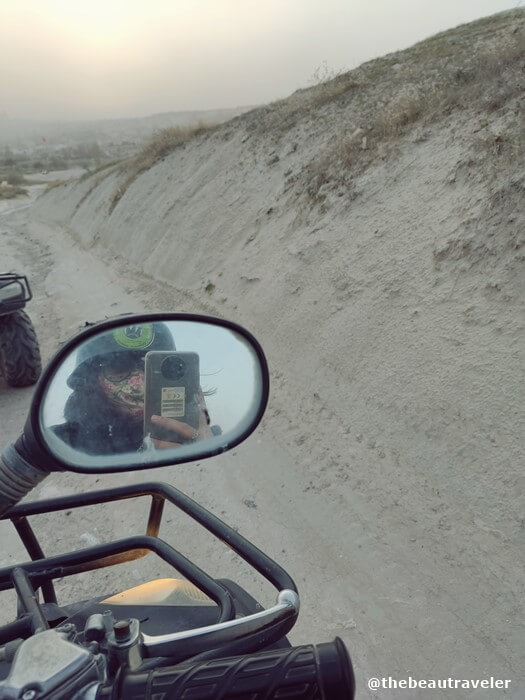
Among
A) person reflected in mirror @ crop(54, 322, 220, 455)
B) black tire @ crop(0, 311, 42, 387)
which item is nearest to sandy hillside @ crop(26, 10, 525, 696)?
person reflected in mirror @ crop(54, 322, 220, 455)

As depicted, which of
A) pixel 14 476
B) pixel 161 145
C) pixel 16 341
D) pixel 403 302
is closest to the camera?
pixel 14 476

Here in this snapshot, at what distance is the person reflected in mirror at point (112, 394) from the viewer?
1325 mm

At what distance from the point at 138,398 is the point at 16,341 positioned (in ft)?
16.4

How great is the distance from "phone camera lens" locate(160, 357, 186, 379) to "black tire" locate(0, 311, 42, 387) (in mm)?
4964

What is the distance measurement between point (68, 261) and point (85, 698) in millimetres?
14076

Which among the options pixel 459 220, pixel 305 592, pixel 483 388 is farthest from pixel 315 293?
pixel 305 592

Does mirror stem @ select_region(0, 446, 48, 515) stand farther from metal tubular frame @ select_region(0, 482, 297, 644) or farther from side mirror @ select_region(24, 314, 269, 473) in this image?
metal tubular frame @ select_region(0, 482, 297, 644)

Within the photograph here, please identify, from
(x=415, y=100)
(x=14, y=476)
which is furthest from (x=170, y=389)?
(x=415, y=100)

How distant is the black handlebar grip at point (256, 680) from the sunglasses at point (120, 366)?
2.16 feet

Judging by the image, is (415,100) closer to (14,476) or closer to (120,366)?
(120,366)

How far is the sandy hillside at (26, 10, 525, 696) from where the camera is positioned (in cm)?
345

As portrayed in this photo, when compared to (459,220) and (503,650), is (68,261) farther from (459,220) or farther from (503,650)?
(503,650)

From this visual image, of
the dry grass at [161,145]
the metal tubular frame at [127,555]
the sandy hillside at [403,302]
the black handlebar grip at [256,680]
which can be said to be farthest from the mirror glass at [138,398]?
the dry grass at [161,145]

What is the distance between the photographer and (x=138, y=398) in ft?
4.50
